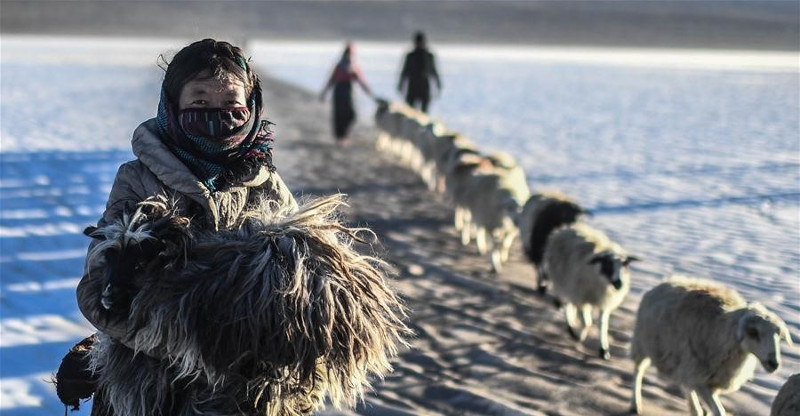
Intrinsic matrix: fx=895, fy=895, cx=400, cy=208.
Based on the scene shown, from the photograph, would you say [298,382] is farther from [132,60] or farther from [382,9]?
[382,9]

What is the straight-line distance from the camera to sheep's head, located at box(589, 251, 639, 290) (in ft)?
20.2

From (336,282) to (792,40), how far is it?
6493 cm

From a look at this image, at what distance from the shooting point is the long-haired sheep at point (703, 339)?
4617 millimetres

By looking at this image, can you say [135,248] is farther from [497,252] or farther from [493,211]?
[493,211]

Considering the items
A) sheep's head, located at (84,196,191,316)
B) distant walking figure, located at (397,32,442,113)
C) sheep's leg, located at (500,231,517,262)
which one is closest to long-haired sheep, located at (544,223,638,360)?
sheep's leg, located at (500,231,517,262)

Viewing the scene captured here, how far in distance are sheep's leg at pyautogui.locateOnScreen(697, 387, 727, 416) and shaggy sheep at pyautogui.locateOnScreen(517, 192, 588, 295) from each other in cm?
263

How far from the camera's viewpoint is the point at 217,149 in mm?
2410

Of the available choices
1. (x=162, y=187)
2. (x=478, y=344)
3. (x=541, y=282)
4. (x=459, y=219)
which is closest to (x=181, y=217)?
(x=162, y=187)

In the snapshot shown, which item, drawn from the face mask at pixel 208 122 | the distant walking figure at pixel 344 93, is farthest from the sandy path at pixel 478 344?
the distant walking figure at pixel 344 93

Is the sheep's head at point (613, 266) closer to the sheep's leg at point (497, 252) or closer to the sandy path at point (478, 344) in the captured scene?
the sandy path at point (478, 344)

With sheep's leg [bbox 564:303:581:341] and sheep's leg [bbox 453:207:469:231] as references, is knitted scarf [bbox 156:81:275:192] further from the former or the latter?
sheep's leg [bbox 453:207:469:231]

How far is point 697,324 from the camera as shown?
→ 4.96 meters

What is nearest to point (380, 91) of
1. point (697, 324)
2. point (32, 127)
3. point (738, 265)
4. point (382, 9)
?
point (32, 127)

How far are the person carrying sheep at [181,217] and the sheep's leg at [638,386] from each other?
3182 millimetres
